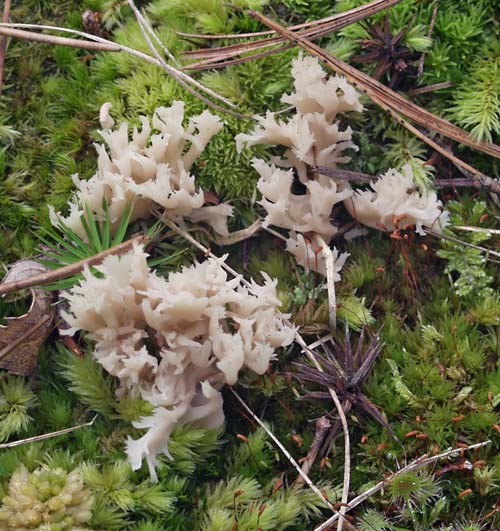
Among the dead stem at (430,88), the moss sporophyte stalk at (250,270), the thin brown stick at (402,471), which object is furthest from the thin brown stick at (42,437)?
the dead stem at (430,88)

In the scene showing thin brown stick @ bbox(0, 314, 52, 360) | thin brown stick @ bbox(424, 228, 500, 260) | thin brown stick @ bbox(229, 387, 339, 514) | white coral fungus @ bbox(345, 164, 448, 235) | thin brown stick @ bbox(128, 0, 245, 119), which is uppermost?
thin brown stick @ bbox(128, 0, 245, 119)

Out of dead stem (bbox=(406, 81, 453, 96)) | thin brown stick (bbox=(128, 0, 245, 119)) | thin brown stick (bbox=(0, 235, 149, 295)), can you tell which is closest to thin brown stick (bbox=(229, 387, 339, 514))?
thin brown stick (bbox=(0, 235, 149, 295))

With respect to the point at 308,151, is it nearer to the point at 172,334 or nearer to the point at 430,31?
the point at 430,31

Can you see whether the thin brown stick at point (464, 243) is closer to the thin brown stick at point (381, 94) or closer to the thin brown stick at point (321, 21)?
the thin brown stick at point (381, 94)

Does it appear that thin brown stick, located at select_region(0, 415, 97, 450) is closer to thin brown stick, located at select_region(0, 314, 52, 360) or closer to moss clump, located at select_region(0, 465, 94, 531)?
moss clump, located at select_region(0, 465, 94, 531)

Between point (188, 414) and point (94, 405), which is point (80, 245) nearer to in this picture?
point (94, 405)

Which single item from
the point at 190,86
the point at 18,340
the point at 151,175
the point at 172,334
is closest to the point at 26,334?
the point at 18,340
